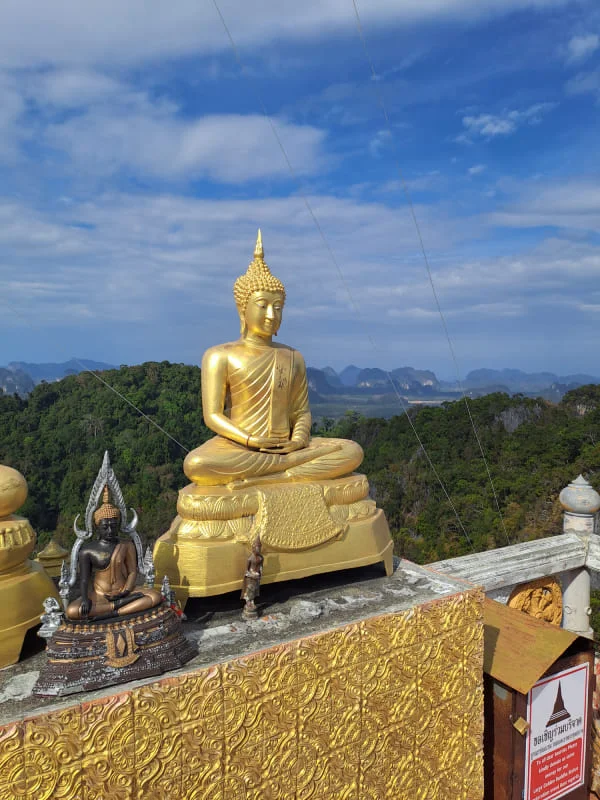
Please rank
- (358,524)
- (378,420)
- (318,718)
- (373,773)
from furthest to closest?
(378,420)
(358,524)
(373,773)
(318,718)

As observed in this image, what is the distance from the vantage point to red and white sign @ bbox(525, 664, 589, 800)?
3775 mm

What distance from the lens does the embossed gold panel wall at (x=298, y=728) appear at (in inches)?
95.5

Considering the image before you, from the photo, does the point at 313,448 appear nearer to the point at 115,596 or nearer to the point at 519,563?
the point at 115,596

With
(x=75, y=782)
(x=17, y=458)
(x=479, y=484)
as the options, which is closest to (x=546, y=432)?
(x=479, y=484)

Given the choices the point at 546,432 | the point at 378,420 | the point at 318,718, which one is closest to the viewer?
the point at 318,718

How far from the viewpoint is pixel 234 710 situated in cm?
278

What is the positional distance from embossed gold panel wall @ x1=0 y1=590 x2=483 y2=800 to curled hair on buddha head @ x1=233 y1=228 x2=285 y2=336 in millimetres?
2170

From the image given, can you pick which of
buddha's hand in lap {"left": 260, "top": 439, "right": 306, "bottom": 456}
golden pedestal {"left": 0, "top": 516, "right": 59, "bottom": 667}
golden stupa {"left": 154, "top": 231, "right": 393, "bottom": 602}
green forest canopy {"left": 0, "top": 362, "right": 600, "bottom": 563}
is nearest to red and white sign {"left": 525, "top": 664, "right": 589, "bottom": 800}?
golden stupa {"left": 154, "top": 231, "right": 393, "bottom": 602}

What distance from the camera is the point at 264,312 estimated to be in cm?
397

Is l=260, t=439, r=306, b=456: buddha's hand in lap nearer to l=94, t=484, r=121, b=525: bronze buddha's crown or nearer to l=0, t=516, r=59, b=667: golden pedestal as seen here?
l=94, t=484, r=121, b=525: bronze buddha's crown

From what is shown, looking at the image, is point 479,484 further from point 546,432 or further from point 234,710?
point 234,710

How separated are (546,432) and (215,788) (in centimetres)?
2097

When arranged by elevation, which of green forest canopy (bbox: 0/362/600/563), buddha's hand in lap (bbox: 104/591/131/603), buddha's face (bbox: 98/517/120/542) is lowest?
green forest canopy (bbox: 0/362/600/563)

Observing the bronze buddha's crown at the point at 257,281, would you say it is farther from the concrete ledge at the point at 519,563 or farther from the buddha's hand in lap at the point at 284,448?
the concrete ledge at the point at 519,563
